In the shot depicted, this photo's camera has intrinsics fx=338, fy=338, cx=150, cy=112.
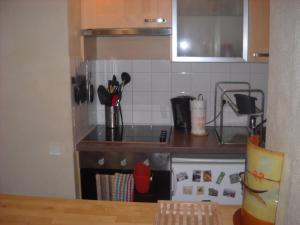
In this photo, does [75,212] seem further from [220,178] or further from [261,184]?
[220,178]

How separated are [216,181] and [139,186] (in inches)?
18.8

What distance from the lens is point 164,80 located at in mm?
2676

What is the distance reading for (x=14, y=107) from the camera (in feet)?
6.98

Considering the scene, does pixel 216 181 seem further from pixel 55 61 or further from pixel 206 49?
pixel 55 61

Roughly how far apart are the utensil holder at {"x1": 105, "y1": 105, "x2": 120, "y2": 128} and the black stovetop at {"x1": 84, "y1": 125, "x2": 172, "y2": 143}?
1.6 inches

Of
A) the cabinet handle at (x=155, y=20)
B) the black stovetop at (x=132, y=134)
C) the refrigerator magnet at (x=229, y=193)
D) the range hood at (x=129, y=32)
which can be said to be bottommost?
the refrigerator magnet at (x=229, y=193)

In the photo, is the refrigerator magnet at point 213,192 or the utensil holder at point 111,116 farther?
the utensil holder at point 111,116

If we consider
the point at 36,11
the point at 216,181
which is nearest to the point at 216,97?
the point at 216,181

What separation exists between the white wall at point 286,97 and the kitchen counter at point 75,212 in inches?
12.7

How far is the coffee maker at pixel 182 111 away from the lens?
8.18ft

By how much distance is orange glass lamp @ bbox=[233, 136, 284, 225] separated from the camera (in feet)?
2.88

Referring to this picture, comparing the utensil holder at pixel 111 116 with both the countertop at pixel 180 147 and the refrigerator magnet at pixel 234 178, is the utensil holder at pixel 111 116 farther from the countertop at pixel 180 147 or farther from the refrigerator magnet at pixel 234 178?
the refrigerator magnet at pixel 234 178

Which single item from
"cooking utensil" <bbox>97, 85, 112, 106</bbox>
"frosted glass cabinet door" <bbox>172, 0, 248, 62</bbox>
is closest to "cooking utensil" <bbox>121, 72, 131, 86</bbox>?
"cooking utensil" <bbox>97, 85, 112, 106</bbox>

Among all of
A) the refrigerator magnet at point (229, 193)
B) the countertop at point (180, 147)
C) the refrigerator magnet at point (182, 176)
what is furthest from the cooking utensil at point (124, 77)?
the refrigerator magnet at point (229, 193)
